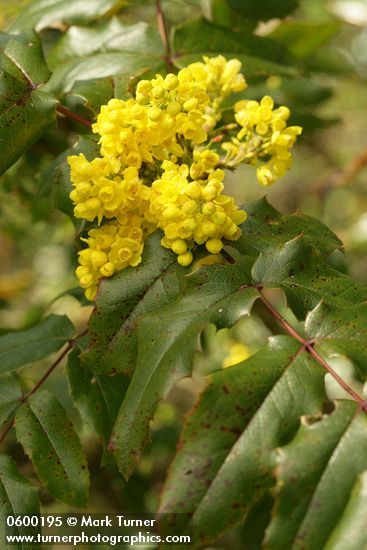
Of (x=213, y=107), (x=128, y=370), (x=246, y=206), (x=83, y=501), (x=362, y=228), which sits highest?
(x=213, y=107)

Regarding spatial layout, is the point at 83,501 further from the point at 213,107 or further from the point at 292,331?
the point at 213,107

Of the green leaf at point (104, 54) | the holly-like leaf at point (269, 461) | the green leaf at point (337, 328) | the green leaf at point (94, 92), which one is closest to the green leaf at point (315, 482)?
the holly-like leaf at point (269, 461)

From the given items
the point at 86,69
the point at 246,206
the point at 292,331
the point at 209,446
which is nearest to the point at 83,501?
the point at 209,446

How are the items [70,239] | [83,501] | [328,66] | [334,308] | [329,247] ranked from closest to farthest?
[334,308], [83,501], [329,247], [328,66], [70,239]

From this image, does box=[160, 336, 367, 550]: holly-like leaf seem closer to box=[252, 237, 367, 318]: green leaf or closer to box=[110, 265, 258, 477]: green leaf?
box=[110, 265, 258, 477]: green leaf

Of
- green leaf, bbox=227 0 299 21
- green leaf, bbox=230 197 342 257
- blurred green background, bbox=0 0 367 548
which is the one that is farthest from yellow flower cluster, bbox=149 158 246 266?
green leaf, bbox=227 0 299 21

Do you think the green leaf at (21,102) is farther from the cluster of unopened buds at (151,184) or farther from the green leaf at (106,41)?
the green leaf at (106,41)
